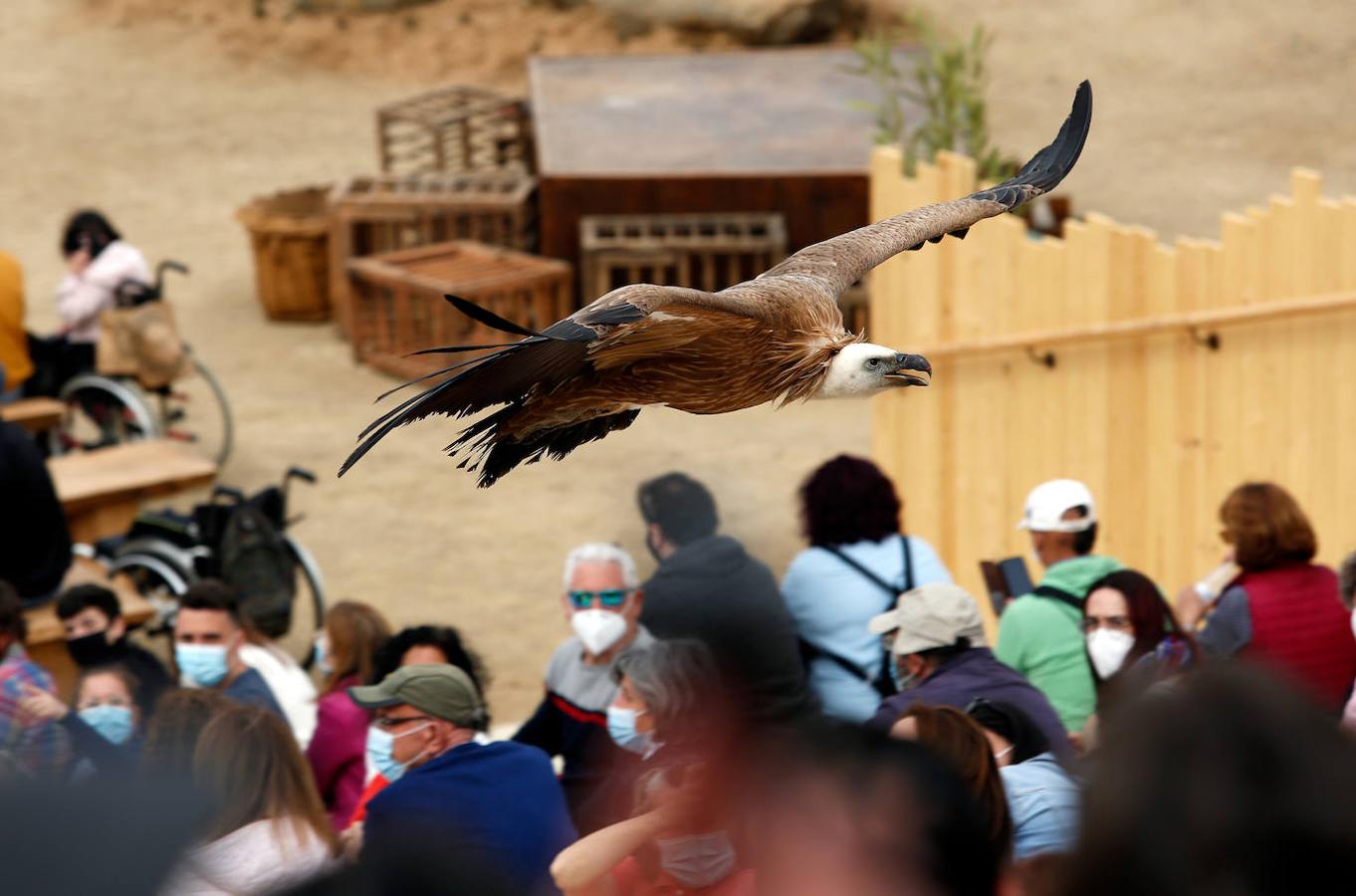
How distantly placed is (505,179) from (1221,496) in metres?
7.95

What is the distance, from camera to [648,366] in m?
3.48

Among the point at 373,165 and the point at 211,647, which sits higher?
the point at 373,165

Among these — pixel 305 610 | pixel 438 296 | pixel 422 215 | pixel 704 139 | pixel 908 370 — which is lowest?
pixel 305 610

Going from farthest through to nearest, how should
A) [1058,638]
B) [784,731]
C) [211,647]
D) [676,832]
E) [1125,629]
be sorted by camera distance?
[211,647] → [1058,638] → [1125,629] → [676,832] → [784,731]

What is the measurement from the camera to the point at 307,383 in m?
13.2

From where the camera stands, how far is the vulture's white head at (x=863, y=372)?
3.61 metres

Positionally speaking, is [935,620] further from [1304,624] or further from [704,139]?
[704,139]

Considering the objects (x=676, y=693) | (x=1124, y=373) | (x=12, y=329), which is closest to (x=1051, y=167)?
(x=676, y=693)

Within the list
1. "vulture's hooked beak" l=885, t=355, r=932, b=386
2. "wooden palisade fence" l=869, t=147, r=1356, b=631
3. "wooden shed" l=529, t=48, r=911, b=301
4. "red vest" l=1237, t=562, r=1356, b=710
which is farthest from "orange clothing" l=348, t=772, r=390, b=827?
"wooden shed" l=529, t=48, r=911, b=301

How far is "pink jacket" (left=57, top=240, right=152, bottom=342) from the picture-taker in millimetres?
10094

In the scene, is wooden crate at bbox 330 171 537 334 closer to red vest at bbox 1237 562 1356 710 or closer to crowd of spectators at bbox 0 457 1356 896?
crowd of spectators at bbox 0 457 1356 896

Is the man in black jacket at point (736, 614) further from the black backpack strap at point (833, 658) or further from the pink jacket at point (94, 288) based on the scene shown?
the pink jacket at point (94, 288)

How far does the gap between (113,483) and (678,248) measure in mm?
4754

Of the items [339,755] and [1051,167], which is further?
[339,755]
